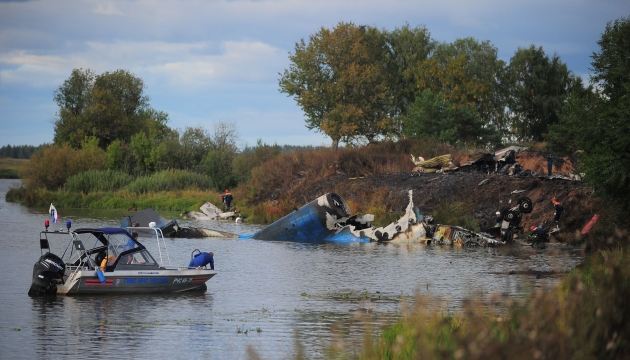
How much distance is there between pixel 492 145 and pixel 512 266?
5490cm

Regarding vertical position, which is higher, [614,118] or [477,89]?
[477,89]

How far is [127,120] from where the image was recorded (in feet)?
322

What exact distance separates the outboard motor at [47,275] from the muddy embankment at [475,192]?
24.0 m

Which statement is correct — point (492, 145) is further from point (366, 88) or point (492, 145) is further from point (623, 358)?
point (623, 358)

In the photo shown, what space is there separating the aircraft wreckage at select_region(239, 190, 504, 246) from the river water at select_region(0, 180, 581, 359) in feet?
8.38

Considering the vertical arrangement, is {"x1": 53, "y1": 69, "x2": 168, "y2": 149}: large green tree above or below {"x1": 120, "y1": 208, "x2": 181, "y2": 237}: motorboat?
above

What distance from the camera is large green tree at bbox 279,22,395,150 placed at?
8062cm

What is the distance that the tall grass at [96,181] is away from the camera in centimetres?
6931

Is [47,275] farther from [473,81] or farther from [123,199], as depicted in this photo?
[473,81]

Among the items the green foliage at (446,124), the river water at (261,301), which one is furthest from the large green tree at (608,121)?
the green foliage at (446,124)

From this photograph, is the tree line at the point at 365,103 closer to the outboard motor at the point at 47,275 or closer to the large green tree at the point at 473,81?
the large green tree at the point at 473,81

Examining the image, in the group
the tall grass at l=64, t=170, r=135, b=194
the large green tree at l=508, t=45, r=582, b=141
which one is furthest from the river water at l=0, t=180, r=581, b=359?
the large green tree at l=508, t=45, r=582, b=141

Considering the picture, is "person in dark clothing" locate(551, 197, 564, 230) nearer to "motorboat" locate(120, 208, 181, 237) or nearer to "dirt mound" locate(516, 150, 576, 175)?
"dirt mound" locate(516, 150, 576, 175)

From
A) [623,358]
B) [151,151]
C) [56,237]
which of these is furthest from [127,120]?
[623,358]
